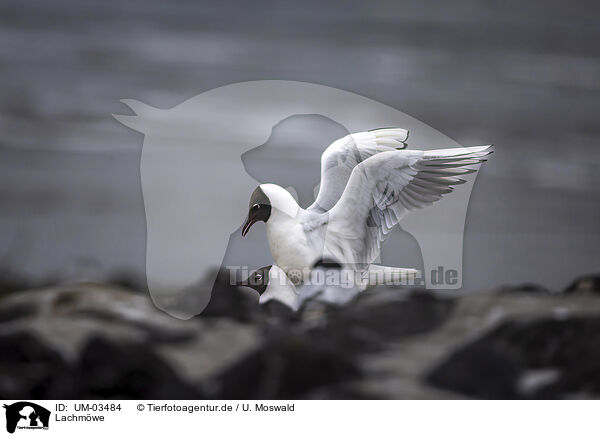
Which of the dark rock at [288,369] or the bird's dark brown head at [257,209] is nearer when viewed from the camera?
the dark rock at [288,369]

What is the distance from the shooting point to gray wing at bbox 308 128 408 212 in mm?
2166

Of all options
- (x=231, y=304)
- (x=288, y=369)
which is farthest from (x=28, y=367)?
(x=288, y=369)

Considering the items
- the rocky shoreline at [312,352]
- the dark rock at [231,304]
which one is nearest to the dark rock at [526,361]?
the rocky shoreline at [312,352]

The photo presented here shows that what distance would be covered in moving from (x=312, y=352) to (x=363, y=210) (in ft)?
2.08

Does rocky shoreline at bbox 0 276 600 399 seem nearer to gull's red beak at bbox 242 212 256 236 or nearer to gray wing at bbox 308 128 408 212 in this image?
gull's red beak at bbox 242 212 256 236

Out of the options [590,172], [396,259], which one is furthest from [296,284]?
[590,172]

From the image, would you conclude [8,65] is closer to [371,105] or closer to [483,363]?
[371,105]

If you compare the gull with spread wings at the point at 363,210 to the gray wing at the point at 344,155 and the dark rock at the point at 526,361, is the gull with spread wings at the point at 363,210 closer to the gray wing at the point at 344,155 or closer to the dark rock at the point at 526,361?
the gray wing at the point at 344,155

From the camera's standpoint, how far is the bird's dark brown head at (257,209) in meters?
2.01
